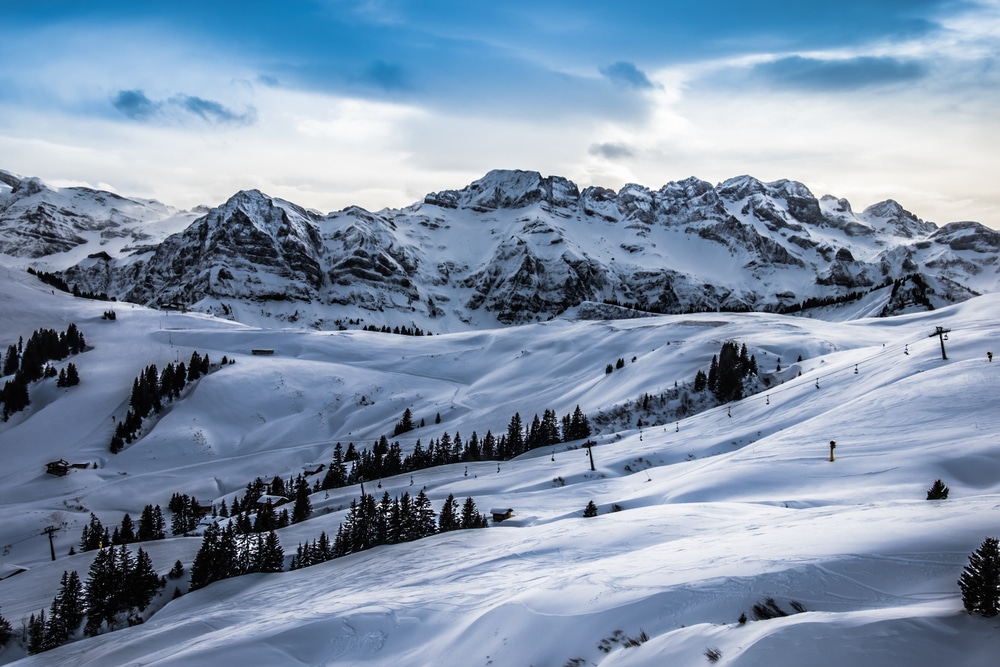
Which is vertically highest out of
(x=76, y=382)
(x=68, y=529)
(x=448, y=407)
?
(x=76, y=382)

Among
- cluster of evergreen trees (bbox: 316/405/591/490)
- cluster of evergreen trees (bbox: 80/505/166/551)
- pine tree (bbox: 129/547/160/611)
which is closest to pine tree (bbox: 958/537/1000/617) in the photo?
pine tree (bbox: 129/547/160/611)

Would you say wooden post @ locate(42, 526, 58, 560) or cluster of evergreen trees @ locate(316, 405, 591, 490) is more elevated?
cluster of evergreen trees @ locate(316, 405, 591, 490)

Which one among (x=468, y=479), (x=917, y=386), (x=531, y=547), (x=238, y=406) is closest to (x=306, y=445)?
(x=238, y=406)

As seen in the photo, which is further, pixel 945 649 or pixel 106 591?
pixel 106 591

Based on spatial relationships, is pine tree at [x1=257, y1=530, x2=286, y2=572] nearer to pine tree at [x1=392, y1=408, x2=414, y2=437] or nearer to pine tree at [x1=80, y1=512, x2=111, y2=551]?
pine tree at [x1=80, y1=512, x2=111, y2=551]

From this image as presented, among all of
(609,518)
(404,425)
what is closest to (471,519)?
(609,518)

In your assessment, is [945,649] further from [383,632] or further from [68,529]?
[68,529]

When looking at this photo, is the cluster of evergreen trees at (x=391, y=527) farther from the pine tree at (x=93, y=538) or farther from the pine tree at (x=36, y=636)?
the pine tree at (x=93, y=538)
